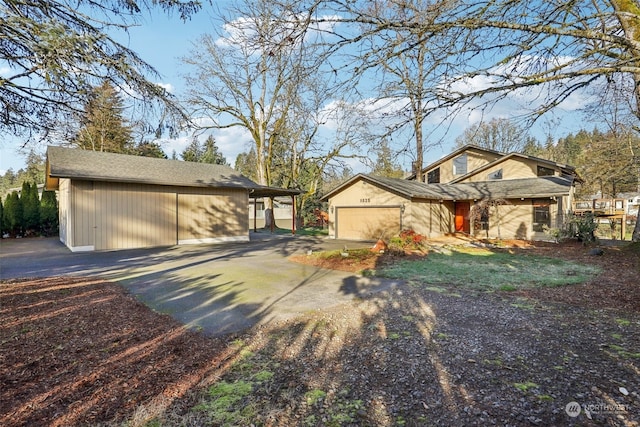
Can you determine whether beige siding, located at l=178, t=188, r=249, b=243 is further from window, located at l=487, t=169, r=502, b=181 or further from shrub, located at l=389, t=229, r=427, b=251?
window, located at l=487, t=169, r=502, b=181

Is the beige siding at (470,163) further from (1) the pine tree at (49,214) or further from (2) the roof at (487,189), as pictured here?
(1) the pine tree at (49,214)

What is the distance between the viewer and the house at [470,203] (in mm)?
16203

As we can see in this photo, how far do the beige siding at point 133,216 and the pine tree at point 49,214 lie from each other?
28.4ft

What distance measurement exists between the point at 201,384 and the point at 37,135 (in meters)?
4.90

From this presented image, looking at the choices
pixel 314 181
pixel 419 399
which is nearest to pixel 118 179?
pixel 419 399

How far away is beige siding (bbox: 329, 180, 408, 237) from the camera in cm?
1679

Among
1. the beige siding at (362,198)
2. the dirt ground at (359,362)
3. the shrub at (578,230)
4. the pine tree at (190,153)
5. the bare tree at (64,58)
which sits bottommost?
the dirt ground at (359,362)

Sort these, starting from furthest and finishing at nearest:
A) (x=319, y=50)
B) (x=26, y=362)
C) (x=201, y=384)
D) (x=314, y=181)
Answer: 1. (x=314, y=181)
2. (x=319, y=50)
3. (x=26, y=362)
4. (x=201, y=384)

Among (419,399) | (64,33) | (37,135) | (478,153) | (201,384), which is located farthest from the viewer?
(478,153)

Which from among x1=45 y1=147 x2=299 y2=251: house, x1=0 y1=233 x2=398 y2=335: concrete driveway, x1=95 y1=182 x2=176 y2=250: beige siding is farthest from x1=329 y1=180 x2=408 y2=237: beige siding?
x1=95 y1=182 x2=176 y2=250: beige siding

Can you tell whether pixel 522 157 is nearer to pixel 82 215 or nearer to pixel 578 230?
pixel 578 230

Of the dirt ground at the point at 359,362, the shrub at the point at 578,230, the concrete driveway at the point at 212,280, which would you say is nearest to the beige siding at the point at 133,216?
the concrete driveway at the point at 212,280

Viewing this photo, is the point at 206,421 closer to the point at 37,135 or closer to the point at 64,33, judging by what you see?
the point at 64,33

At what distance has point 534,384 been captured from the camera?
2883mm
